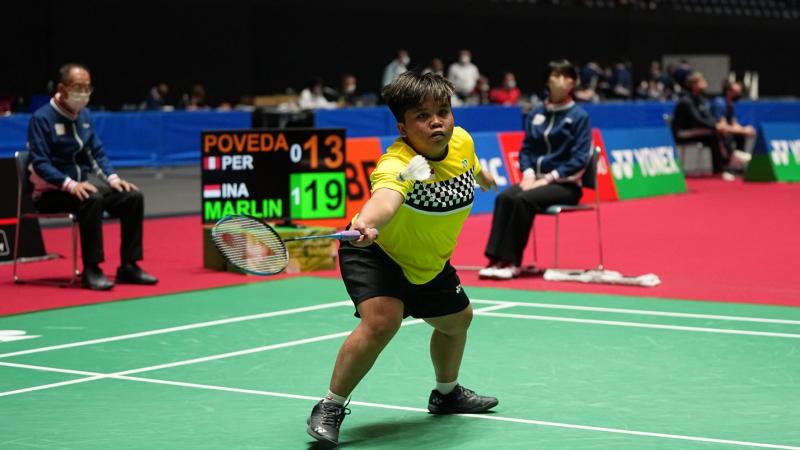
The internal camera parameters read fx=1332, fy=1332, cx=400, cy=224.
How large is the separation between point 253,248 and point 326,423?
33.8 inches

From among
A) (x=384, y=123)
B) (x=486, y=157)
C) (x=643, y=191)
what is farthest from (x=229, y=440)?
(x=384, y=123)

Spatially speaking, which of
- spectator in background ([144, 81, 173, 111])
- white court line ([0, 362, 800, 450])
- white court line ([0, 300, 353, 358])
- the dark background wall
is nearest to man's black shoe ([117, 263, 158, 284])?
white court line ([0, 300, 353, 358])

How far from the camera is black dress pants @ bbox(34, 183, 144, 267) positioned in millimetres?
10312

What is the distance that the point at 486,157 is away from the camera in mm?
16391

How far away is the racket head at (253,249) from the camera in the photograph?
18.0 feet

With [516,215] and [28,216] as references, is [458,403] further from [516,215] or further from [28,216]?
[28,216]

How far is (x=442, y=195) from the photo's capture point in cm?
560

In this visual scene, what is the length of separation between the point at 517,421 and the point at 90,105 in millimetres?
25807

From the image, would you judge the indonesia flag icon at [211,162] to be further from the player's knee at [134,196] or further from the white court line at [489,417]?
the white court line at [489,417]

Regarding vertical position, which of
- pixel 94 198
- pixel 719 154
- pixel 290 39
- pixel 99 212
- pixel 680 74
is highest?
pixel 290 39

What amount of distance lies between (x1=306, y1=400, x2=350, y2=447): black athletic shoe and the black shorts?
416 millimetres

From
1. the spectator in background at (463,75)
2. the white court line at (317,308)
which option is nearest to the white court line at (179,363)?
the white court line at (317,308)

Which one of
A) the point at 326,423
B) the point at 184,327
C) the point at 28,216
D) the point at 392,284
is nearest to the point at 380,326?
the point at 392,284

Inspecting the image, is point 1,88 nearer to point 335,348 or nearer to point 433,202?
point 335,348
